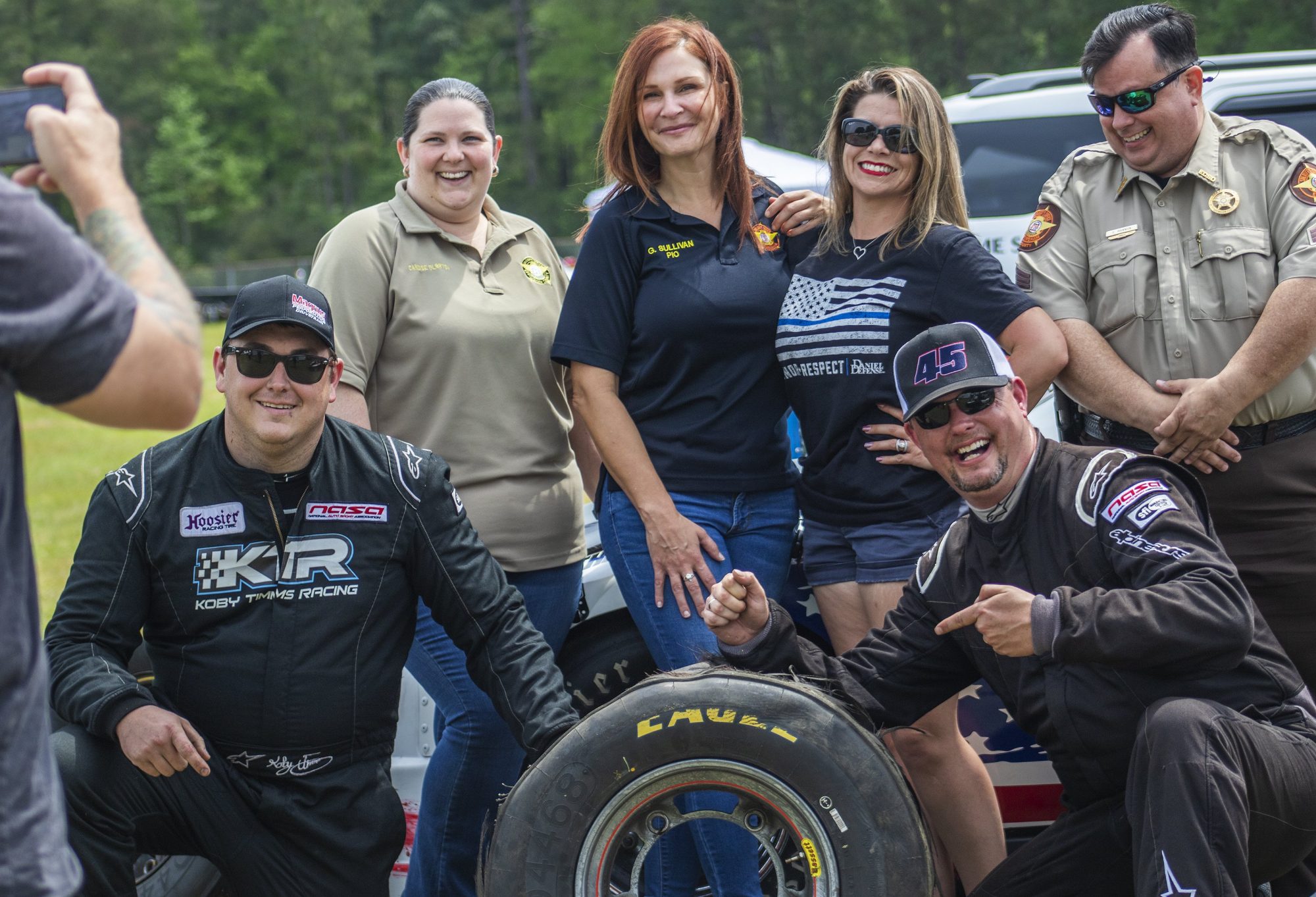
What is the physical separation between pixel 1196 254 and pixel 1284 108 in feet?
5.14

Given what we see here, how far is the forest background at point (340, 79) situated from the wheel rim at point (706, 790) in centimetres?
4196

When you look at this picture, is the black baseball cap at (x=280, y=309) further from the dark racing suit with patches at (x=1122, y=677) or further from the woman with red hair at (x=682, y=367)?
the dark racing suit with patches at (x=1122, y=677)

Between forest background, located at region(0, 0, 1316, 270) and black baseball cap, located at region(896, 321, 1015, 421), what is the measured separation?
136 ft

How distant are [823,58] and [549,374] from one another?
44539mm

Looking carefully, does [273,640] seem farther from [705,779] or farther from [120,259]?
[120,259]

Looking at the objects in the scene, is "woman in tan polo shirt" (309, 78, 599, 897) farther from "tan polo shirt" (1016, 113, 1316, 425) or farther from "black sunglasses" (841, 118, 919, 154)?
"tan polo shirt" (1016, 113, 1316, 425)

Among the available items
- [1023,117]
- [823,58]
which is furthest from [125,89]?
[1023,117]

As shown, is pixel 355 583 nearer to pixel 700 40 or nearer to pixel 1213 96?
pixel 700 40

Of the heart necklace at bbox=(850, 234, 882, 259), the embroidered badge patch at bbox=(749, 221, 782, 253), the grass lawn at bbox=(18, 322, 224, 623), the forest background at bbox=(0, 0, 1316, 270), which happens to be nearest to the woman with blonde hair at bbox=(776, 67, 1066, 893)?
the heart necklace at bbox=(850, 234, 882, 259)

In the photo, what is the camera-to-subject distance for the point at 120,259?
5.62 ft

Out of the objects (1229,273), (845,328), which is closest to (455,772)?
(845,328)

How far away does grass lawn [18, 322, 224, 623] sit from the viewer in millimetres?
8305

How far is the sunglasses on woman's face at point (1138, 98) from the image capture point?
318 centimetres

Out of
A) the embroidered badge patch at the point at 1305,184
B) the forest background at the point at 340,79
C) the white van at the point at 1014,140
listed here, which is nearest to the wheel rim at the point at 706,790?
the embroidered badge patch at the point at 1305,184
